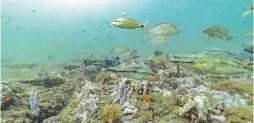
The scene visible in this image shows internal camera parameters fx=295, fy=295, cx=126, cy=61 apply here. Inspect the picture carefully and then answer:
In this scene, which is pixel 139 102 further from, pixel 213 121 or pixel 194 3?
pixel 194 3

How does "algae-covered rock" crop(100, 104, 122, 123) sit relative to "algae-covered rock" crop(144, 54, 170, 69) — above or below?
below

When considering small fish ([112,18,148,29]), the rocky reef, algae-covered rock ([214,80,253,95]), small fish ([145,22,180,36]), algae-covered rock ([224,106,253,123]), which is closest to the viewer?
small fish ([112,18,148,29])

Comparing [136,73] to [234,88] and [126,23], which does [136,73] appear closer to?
[126,23]

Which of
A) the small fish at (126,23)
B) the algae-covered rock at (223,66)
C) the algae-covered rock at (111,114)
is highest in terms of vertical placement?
the small fish at (126,23)

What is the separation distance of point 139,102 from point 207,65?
6.62ft

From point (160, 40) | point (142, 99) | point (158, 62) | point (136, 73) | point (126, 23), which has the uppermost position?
point (160, 40)

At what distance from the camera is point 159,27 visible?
6.10m

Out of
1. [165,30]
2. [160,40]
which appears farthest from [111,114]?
[160,40]

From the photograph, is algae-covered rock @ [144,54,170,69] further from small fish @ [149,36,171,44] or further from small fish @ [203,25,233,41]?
small fish @ [203,25,233,41]

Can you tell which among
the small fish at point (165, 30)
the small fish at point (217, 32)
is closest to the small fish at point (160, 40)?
the small fish at point (217, 32)

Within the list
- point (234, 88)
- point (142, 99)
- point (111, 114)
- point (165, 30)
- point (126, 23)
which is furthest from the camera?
point (234, 88)

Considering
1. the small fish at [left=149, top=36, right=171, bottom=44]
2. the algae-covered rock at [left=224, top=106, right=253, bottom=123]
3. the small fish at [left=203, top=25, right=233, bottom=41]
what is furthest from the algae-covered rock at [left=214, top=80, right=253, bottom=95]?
the small fish at [left=149, top=36, right=171, bottom=44]

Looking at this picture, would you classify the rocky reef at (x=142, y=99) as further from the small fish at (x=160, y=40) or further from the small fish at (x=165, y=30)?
the small fish at (x=160, y=40)

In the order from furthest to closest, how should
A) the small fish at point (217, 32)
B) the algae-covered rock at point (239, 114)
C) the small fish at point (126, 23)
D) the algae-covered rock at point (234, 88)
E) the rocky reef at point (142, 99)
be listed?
the small fish at point (217, 32), the algae-covered rock at point (234, 88), the algae-covered rock at point (239, 114), the rocky reef at point (142, 99), the small fish at point (126, 23)
